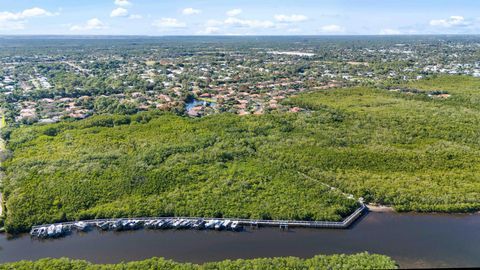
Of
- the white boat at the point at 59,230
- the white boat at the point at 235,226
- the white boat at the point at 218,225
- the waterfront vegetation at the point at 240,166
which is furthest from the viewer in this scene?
the waterfront vegetation at the point at 240,166

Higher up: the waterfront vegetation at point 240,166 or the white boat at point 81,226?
the waterfront vegetation at point 240,166

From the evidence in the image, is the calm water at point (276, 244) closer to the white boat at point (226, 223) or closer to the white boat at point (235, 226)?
the white boat at point (235, 226)

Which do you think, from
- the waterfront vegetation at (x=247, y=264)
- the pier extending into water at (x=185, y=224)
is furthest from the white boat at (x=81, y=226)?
the waterfront vegetation at (x=247, y=264)

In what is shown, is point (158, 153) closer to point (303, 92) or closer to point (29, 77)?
point (303, 92)

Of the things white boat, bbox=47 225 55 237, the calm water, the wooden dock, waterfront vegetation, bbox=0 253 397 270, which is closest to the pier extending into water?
the wooden dock

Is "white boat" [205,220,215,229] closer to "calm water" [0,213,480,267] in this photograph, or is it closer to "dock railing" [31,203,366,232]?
"calm water" [0,213,480,267]

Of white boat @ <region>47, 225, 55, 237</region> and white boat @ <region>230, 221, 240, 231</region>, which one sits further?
white boat @ <region>230, 221, 240, 231</region>

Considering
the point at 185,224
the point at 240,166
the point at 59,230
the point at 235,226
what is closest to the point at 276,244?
the point at 235,226
